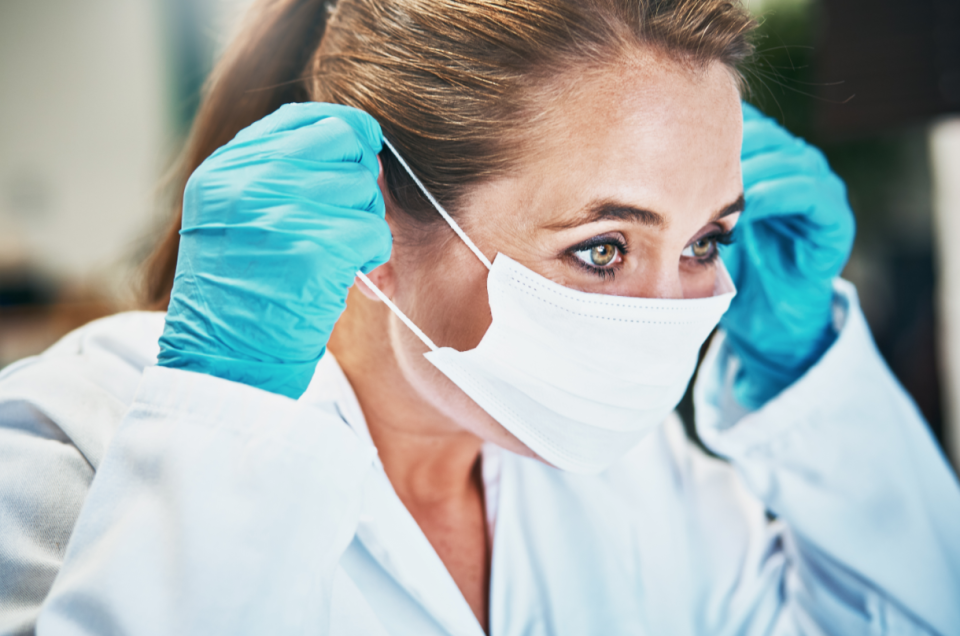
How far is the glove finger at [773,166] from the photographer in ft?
3.76

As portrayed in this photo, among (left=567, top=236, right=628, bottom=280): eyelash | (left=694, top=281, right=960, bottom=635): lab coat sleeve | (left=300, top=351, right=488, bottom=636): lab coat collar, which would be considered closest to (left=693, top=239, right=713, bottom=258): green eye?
(left=567, top=236, right=628, bottom=280): eyelash

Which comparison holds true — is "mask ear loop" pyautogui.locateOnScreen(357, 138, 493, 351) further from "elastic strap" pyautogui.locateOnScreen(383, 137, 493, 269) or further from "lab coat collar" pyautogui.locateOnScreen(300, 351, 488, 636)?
"lab coat collar" pyautogui.locateOnScreen(300, 351, 488, 636)

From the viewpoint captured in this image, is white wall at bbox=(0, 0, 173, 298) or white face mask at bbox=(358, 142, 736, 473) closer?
white face mask at bbox=(358, 142, 736, 473)

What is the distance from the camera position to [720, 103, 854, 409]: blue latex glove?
45.4 inches

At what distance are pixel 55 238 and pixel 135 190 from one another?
667 mm

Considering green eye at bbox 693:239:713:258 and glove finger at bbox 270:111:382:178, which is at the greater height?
glove finger at bbox 270:111:382:178

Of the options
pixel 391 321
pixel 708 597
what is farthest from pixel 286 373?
pixel 708 597

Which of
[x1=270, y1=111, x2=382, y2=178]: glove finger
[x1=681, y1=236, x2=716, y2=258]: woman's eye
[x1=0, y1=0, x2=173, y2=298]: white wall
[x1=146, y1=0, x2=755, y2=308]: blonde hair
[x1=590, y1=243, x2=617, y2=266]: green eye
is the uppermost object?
[x1=146, y1=0, x2=755, y2=308]: blonde hair

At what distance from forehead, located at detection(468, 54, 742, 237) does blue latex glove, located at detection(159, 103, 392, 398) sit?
222mm

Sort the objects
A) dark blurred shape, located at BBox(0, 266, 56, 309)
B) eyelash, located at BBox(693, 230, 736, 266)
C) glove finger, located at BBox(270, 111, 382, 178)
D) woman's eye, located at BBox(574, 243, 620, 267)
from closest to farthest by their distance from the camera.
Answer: glove finger, located at BBox(270, 111, 382, 178) → woman's eye, located at BBox(574, 243, 620, 267) → eyelash, located at BBox(693, 230, 736, 266) → dark blurred shape, located at BBox(0, 266, 56, 309)

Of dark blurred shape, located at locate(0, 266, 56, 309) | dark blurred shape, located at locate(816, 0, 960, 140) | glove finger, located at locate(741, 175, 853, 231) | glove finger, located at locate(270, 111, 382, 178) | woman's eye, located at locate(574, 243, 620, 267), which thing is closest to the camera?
glove finger, located at locate(270, 111, 382, 178)

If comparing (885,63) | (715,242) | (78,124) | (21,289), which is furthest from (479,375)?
(78,124)

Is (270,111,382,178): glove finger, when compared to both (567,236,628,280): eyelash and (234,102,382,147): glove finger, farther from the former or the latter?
(567,236,628,280): eyelash

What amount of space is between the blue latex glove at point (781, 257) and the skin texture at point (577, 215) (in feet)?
0.83
